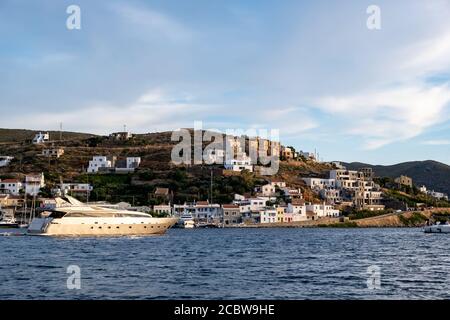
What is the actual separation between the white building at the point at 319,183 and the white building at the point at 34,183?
2684 inches

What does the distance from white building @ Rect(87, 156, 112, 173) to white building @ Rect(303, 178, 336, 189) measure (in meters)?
53.5

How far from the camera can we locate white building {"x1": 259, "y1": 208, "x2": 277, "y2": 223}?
132125 millimetres

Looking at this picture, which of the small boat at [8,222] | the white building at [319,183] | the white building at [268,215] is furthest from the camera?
the white building at [319,183]

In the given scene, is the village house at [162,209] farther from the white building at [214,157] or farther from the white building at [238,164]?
the white building at [214,157]

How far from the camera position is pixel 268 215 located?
5241 inches

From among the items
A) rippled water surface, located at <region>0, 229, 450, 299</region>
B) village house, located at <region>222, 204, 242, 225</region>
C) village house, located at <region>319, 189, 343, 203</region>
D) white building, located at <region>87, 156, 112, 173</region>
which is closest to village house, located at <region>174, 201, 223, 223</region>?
village house, located at <region>222, 204, 242, 225</region>

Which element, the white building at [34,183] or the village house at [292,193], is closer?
the white building at [34,183]

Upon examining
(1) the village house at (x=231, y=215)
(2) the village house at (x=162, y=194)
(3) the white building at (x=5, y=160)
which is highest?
(3) the white building at (x=5, y=160)

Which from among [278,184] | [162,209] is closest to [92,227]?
[162,209]

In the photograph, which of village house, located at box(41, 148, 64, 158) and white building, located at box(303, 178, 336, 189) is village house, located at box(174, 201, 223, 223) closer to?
white building, located at box(303, 178, 336, 189)

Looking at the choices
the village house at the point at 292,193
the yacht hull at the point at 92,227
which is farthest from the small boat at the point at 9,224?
the village house at the point at 292,193

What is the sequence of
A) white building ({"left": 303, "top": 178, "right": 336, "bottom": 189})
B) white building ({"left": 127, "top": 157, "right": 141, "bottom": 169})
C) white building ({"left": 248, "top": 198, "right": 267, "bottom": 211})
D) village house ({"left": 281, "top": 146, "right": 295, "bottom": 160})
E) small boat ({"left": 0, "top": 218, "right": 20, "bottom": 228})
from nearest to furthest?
1. small boat ({"left": 0, "top": 218, "right": 20, "bottom": 228})
2. white building ({"left": 248, "top": 198, "right": 267, "bottom": 211})
3. white building ({"left": 303, "top": 178, "right": 336, "bottom": 189})
4. white building ({"left": 127, "top": 157, "right": 141, "bottom": 169})
5. village house ({"left": 281, "top": 146, "right": 295, "bottom": 160})

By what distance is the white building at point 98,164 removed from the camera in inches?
6462
